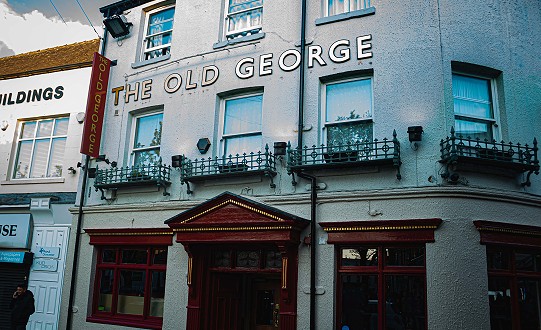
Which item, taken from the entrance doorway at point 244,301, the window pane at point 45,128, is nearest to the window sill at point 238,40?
the entrance doorway at point 244,301

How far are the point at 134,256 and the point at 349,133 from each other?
6149mm

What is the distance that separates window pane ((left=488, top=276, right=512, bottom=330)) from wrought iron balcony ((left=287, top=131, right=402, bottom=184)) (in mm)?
2605

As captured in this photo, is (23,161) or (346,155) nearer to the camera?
(346,155)

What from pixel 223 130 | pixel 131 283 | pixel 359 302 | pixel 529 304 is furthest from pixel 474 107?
pixel 131 283

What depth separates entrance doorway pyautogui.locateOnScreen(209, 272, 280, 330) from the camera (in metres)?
11.3

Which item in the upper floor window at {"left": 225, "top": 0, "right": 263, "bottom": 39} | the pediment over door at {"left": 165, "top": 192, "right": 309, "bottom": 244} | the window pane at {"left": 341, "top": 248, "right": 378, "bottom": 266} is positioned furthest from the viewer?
the upper floor window at {"left": 225, "top": 0, "right": 263, "bottom": 39}

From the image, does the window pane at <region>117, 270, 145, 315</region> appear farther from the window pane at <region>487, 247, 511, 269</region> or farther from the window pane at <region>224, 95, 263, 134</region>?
the window pane at <region>487, 247, 511, 269</region>

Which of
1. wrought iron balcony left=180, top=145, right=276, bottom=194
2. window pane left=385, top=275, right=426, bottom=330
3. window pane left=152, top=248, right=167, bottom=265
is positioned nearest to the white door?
window pane left=152, top=248, right=167, bottom=265

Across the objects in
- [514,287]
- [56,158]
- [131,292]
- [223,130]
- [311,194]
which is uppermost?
[223,130]

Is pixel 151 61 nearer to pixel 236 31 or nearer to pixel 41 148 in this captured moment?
pixel 236 31

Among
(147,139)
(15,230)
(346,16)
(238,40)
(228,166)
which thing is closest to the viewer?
(346,16)

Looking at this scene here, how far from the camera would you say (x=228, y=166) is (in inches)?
442

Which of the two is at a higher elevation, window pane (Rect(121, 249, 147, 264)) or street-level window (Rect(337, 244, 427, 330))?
window pane (Rect(121, 249, 147, 264))

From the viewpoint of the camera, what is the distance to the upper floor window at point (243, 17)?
1248 cm
